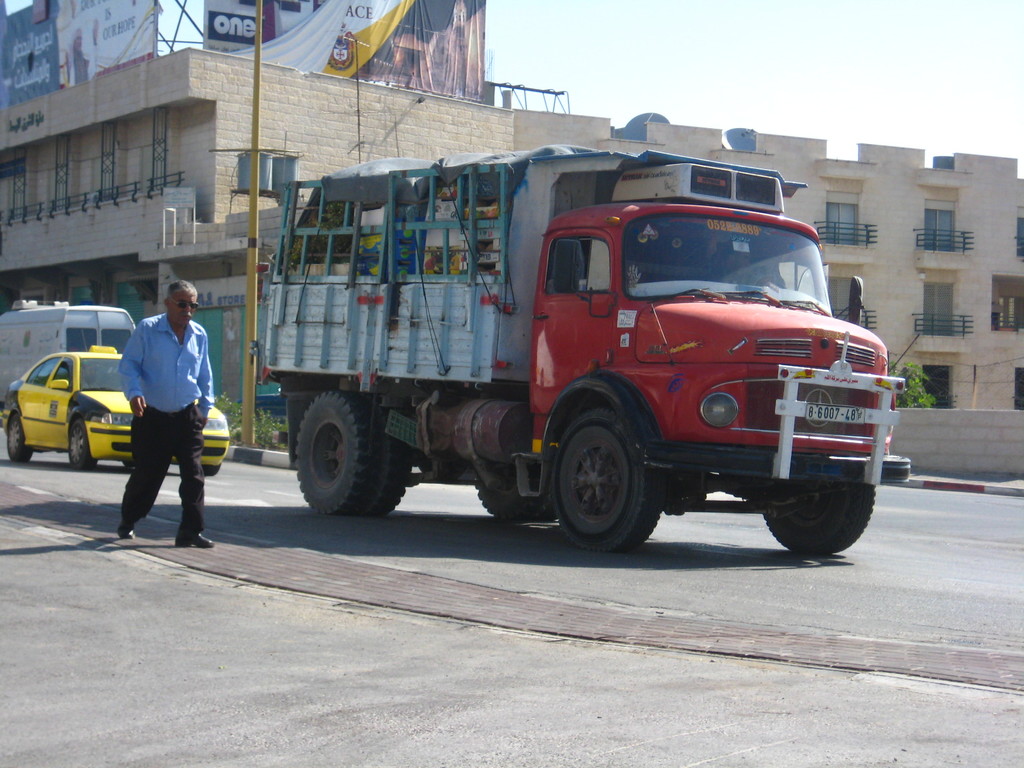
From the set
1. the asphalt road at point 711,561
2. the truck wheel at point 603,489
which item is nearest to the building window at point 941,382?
the asphalt road at point 711,561

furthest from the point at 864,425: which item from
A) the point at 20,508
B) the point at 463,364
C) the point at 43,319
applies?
the point at 43,319

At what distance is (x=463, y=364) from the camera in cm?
1163

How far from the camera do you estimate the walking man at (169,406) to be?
9336 mm

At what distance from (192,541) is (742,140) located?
4215 cm

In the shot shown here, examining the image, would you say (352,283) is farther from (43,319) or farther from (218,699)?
(43,319)

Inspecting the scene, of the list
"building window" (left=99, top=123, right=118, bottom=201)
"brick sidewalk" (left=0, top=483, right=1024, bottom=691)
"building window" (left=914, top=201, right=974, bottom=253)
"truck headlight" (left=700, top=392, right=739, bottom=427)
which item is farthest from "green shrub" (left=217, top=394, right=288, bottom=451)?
"building window" (left=914, top=201, right=974, bottom=253)

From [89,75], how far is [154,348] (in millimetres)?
39372

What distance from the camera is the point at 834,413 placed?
32.4 ft

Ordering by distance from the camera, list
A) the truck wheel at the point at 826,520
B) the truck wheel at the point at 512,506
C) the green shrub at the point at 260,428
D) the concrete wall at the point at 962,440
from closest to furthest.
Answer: the truck wheel at the point at 826,520 → the truck wheel at the point at 512,506 → the concrete wall at the point at 962,440 → the green shrub at the point at 260,428

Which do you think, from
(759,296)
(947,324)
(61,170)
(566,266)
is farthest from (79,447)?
(947,324)

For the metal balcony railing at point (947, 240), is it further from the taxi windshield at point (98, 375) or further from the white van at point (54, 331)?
the taxi windshield at point (98, 375)

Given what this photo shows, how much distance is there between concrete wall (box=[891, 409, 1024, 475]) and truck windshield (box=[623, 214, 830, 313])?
1574 cm

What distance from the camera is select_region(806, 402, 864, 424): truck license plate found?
9.76 meters

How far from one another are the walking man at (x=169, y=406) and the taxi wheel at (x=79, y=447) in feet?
26.6
